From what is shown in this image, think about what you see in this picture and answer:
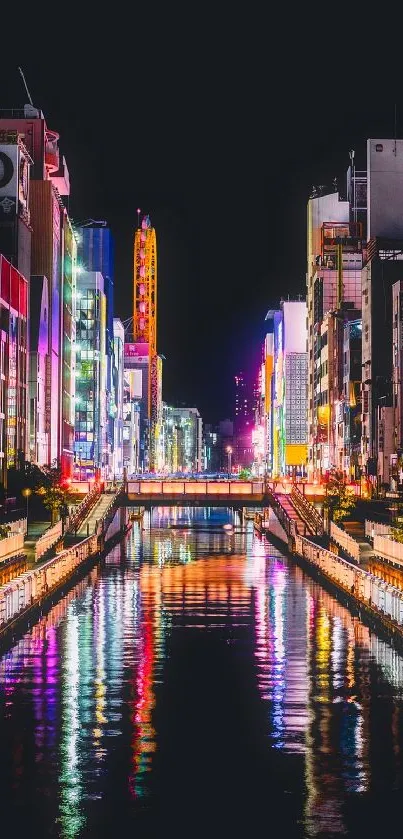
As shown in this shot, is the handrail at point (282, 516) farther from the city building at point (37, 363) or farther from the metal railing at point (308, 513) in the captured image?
the city building at point (37, 363)

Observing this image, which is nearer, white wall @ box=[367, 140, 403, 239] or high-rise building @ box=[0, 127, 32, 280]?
high-rise building @ box=[0, 127, 32, 280]

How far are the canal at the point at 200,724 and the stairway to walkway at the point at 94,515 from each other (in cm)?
4140

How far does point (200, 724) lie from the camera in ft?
85.4

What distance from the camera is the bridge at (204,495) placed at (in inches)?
4678

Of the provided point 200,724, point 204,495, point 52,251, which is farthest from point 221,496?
point 200,724

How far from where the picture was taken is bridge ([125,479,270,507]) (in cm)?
11881

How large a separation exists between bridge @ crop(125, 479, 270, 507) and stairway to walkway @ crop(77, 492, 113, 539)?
7028mm

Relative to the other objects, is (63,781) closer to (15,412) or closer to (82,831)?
(82,831)

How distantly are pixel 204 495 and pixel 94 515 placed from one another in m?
19.5

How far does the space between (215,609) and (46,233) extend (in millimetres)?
114044

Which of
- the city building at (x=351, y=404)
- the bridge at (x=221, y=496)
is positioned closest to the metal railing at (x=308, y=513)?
the bridge at (x=221, y=496)

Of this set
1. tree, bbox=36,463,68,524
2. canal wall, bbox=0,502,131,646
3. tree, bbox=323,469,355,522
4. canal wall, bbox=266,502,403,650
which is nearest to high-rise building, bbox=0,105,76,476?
tree, bbox=36,463,68,524

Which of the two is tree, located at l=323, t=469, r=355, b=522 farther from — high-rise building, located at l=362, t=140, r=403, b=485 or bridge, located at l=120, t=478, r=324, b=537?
high-rise building, located at l=362, t=140, r=403, b=485

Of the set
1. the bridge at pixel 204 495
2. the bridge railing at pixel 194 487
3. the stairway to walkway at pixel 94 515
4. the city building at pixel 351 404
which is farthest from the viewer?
the city building at pixel 351 404
